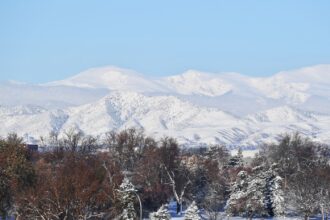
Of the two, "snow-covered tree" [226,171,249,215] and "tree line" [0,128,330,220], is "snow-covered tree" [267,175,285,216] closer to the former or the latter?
"tree line" [0,128,330,220]

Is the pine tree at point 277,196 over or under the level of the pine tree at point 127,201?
under

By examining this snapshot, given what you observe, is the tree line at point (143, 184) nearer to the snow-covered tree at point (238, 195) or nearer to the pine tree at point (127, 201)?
the pine tree at point (127, 201)

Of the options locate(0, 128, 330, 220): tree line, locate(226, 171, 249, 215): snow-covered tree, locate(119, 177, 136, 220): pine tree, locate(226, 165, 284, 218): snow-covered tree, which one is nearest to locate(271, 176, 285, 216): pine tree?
locate(226, 165, 284, 218): snow-covered tree

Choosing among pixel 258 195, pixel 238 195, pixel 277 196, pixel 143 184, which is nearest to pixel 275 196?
pixel 277 196

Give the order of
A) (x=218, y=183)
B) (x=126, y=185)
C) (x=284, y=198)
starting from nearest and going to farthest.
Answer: (x=126, y=185) < (x=284, y=198) < (x=218, y=183)

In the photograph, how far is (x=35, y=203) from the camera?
5347cm

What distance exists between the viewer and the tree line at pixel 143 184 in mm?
54875

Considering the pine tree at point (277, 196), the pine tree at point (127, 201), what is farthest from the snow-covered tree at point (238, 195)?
the pine tree at point (127, 201)

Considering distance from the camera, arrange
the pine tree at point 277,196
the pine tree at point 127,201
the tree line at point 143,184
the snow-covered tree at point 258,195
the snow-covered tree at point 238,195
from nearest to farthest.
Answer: the tree line at point 143,184 < the pine tree at point 127,201 < the snow-covered tree at point 258,195 < the snow-covered tree at point 238,195 < the pine tree at point 277,196

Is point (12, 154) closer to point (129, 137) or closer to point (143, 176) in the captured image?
point (143, 176)

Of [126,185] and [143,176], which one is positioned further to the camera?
[143,176]

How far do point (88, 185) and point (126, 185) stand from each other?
285cm

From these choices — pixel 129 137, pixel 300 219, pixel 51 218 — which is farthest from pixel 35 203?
pixel 129 137

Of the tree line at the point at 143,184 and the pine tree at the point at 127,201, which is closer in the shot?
the tree line at the point at 143,184
